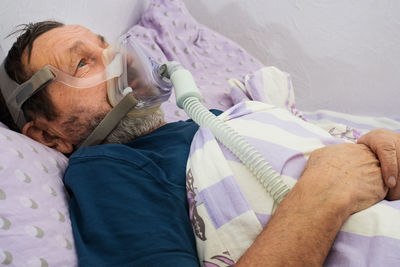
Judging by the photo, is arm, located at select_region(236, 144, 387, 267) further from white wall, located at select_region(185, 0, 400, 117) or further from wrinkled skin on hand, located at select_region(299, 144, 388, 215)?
white wall, located at select_region(185, 0, 400, 117)

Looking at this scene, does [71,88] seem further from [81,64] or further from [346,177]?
[346,177]

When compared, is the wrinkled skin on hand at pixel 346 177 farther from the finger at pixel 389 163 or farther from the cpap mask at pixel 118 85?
the cpap mask at pixel 118 85

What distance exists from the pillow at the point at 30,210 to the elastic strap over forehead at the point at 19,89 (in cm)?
13

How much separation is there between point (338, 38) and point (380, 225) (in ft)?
4.54

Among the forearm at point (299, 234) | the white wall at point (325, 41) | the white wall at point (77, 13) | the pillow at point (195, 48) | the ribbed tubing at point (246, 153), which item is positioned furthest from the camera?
the white wall at point (325, 41)

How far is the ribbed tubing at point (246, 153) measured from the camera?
741mm

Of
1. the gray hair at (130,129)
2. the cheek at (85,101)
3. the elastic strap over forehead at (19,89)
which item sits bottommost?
the gray hair at (130,129)

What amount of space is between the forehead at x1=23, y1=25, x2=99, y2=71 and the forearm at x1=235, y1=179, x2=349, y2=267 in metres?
0.70

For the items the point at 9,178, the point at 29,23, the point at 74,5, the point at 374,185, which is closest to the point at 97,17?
the point at 74,5

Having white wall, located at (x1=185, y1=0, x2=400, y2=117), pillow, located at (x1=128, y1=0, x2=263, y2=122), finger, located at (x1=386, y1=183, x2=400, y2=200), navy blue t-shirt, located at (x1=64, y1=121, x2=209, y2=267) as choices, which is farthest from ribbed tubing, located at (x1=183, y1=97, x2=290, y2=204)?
white wall, located at (x1=185, y1=0, x2=400, y2=117)

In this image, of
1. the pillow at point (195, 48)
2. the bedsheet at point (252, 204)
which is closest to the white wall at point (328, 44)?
the pillow at point (195, 48)

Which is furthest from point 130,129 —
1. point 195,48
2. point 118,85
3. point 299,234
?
point 195,48

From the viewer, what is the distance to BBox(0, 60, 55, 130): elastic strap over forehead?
3.01 ft

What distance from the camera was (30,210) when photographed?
69cm
